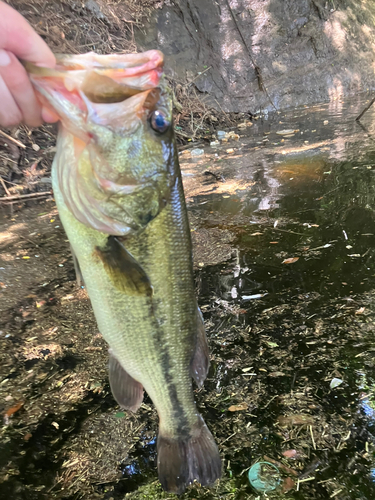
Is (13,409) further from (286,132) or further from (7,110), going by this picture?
(286,132)

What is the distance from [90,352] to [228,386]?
1.15m

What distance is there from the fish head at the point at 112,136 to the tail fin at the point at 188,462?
1.10 meters

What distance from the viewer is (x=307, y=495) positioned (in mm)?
1792

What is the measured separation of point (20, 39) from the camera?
125cm

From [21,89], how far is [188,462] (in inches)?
71.6

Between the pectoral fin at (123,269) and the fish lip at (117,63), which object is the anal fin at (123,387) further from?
the fish lip at (117,63)

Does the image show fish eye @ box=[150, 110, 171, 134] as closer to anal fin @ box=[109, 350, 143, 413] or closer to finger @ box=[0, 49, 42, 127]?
finger @ box=[0, 49, 42, 127]

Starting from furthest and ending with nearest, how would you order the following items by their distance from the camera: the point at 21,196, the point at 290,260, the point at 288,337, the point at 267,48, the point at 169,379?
the point at 267,48 → the point at 21,196 → the point at 290,260 → the point at 288,337 → the point at 169,379

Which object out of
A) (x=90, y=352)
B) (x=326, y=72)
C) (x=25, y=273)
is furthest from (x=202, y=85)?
(x=90, y=352)

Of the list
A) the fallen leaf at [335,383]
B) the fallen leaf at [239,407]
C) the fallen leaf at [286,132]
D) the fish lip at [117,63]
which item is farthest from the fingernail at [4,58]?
the fallen leaf at [286,132]

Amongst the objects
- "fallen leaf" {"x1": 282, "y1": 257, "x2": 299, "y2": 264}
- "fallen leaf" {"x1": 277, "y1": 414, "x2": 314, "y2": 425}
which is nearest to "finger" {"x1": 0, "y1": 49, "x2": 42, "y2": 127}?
"fallen leaf" {"x1": 277, "y1": 414, "x2": 314, "y2": 425}

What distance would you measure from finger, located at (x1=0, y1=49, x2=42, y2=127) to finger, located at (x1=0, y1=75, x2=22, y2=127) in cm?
1

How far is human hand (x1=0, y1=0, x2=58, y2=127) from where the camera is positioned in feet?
4.02

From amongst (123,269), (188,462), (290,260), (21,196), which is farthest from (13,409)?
(21,196)
